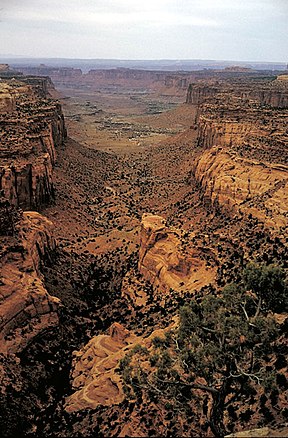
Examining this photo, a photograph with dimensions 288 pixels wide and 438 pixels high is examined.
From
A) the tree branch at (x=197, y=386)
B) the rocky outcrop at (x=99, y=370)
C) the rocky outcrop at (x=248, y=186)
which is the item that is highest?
the rocky outcrop at (x=248, y=186)

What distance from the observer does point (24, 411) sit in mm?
22594

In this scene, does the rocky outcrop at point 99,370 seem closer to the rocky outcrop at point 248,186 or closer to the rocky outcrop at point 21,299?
the rocky outcrop at point 21,299

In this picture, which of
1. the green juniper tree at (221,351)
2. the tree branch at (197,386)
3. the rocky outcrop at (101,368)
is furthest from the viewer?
the rocky outcrop at (101,368)

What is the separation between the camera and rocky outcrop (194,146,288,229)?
36.8m

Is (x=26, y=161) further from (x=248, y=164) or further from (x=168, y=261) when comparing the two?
(x=248, y=164)

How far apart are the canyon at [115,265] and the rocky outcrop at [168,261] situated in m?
0.11

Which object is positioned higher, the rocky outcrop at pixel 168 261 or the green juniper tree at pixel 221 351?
the green juniper tree at pixel 221 351

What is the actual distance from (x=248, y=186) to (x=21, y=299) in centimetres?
2495

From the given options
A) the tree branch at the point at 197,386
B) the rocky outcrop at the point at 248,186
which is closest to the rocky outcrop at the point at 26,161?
the rocky outcrop at the point at 248,186

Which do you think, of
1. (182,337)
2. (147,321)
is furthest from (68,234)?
(182,337)

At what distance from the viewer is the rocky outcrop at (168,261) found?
31062 millimetres

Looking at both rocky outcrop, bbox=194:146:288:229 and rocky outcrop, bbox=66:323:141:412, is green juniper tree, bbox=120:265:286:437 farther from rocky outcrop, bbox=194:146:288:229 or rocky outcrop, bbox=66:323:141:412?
rocky outcrop, bbox=194:146:288:229

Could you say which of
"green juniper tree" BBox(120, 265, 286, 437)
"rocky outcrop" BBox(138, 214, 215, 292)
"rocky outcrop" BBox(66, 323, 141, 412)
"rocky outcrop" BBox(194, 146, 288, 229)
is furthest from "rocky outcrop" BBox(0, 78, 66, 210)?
"green juniper tree" BBox(120, 265, 286, 437)

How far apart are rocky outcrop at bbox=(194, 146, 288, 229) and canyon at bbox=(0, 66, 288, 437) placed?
17cm
